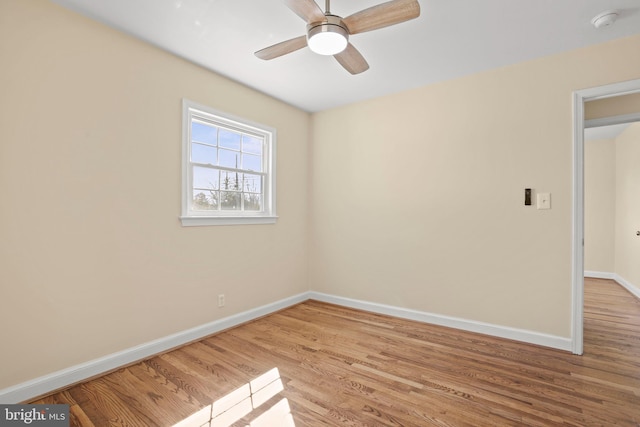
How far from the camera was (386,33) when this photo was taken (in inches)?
92.6

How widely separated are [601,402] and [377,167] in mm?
2717

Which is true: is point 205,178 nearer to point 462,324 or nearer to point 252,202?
point 252,202

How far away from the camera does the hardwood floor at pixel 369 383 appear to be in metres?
1.75

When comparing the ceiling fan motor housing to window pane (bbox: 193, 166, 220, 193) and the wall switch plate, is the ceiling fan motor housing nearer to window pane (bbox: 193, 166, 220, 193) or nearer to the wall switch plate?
window pane (bbox: 193, 166, 220, 193)

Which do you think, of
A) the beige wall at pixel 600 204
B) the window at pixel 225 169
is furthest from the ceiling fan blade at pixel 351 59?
the beige wall at pixel 600 204

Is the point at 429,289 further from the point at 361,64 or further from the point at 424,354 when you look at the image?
the point at 361,64

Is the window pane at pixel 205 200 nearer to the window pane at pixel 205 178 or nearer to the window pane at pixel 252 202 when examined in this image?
the window pane at pixel 205 178

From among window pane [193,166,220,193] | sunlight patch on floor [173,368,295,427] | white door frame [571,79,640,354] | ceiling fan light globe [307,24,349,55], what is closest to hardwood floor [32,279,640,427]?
sunlight patch on floor [173,368,295,427]

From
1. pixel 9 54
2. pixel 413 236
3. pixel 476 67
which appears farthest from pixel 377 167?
pixel 9 54

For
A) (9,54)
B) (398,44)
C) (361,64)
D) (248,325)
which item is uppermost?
(398,44)

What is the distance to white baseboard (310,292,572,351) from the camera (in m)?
2.64

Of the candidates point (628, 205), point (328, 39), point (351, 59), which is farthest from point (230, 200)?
point (628, 205)

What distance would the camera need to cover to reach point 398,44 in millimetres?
2502

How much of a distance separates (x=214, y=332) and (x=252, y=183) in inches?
65.4
